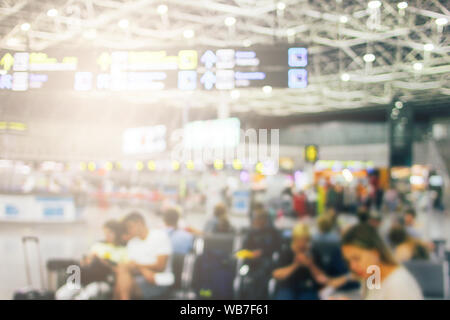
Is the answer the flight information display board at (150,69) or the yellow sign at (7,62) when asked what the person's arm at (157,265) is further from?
the yellow sign at (7,62)

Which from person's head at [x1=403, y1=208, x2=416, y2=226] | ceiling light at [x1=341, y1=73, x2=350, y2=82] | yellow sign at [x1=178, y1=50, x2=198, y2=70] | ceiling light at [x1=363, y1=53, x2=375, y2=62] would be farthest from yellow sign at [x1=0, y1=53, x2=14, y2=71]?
ceiling light at [x1=341, y1=73, x2=350, y2=82]

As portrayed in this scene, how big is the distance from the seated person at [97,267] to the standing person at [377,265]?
2.41 metres

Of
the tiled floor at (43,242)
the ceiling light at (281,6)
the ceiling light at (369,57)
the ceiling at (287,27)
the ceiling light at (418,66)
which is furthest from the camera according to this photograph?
the ceiling light at (418,66)

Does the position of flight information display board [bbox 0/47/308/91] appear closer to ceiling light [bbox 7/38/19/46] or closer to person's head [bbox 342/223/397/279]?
ceiling light [bbox 7/38/19/46]

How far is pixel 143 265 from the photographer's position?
14.5ft

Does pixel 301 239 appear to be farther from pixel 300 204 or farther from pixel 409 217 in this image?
pixel 300 204

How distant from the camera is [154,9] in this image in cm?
1340

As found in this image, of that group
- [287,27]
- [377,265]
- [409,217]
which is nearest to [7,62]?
[377,265]

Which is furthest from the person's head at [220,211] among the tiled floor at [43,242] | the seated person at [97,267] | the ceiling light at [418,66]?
the ceiling light at [418,66]

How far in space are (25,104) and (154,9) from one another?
8.38 metres

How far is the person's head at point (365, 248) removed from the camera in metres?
2.92

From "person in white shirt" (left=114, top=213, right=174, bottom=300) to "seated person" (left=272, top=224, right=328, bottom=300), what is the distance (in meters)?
1.20

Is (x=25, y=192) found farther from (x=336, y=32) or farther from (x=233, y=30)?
(x=336, y=32)

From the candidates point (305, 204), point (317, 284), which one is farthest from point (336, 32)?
point (317, 284)
